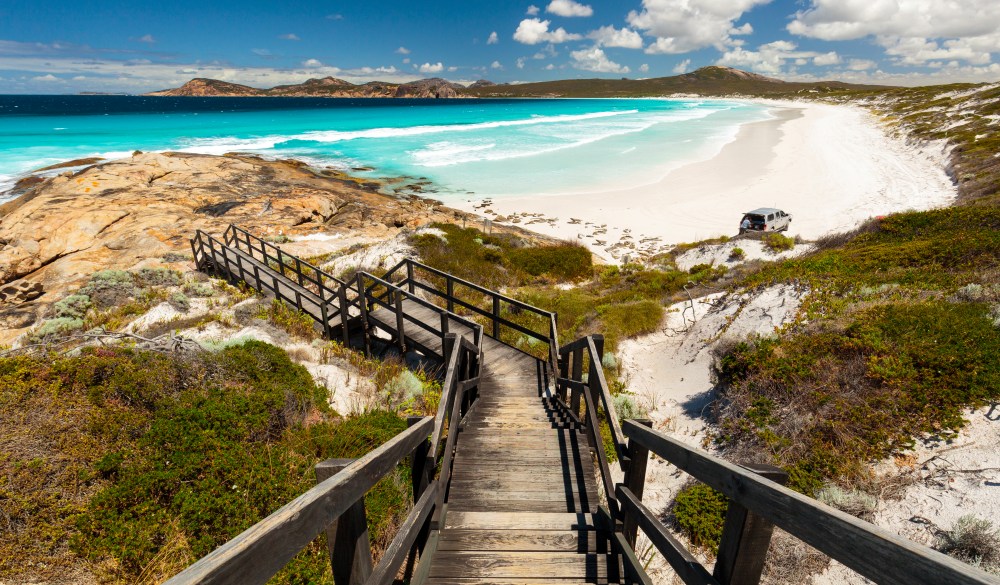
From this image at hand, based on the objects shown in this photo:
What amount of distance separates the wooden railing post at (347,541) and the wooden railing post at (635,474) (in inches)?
69.8

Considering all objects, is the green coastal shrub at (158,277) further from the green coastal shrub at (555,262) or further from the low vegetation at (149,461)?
the green coastal shrub at (555,262)

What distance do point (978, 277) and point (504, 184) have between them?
94.5 feet

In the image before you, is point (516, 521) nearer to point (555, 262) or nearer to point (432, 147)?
point (555, 262)

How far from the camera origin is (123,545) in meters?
3.32

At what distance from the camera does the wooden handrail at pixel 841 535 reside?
1180 millimetres

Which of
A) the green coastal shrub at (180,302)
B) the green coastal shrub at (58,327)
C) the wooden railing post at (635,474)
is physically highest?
the wooden railing post at (635,474)

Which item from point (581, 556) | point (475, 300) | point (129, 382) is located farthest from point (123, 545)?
point (475, 300)

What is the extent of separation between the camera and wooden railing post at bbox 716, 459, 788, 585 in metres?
1.95

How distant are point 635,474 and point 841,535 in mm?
1671

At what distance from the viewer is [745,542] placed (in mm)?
1977

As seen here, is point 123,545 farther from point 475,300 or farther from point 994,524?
point 475,300

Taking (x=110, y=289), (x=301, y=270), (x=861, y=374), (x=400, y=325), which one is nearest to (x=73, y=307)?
(x=110, y=289)

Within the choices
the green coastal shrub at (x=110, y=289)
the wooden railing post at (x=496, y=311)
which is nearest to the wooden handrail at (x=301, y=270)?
the green coastal shrub at (x=110, y=289)

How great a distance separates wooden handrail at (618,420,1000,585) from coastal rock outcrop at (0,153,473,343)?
1589 centimetres
